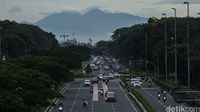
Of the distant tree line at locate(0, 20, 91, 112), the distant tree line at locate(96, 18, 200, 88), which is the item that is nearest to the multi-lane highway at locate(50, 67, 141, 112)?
the distant tree line at locate(0, 20, 91, 112)

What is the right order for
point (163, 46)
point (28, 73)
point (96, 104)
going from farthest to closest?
point (163, 46), point (96, 104), point (28, 73)

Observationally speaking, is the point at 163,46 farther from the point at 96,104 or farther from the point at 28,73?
the point at 28,73

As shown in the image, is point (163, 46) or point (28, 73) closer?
point (28, 73)

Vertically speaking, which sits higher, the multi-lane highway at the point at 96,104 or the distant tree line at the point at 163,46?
the distant tree line at the point at 163,46

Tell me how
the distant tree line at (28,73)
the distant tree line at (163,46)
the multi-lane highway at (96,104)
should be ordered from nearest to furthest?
1. the distant tree line at (28,73)
2. the multi-lane highway at (96,104)
3. the distant tree line at (163,46)

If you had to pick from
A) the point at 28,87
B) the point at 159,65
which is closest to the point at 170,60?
the point at 159,65

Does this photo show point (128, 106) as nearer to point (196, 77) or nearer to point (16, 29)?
point (196, 77)

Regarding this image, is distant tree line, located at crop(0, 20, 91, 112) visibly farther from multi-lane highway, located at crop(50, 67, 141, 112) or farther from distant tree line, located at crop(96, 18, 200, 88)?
distant tree line, located at crop(96, 18, 200, 88)

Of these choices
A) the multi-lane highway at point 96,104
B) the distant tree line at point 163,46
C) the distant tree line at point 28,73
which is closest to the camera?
the distant tree line at point 28,73

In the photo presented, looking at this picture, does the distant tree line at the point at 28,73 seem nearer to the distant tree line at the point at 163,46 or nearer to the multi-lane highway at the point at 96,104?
the multi-lane highway at the point at 96,104

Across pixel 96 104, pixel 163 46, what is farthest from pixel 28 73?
pixel 163 46

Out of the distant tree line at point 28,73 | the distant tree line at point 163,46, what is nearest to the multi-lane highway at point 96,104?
the distant tree line at point 28,73
